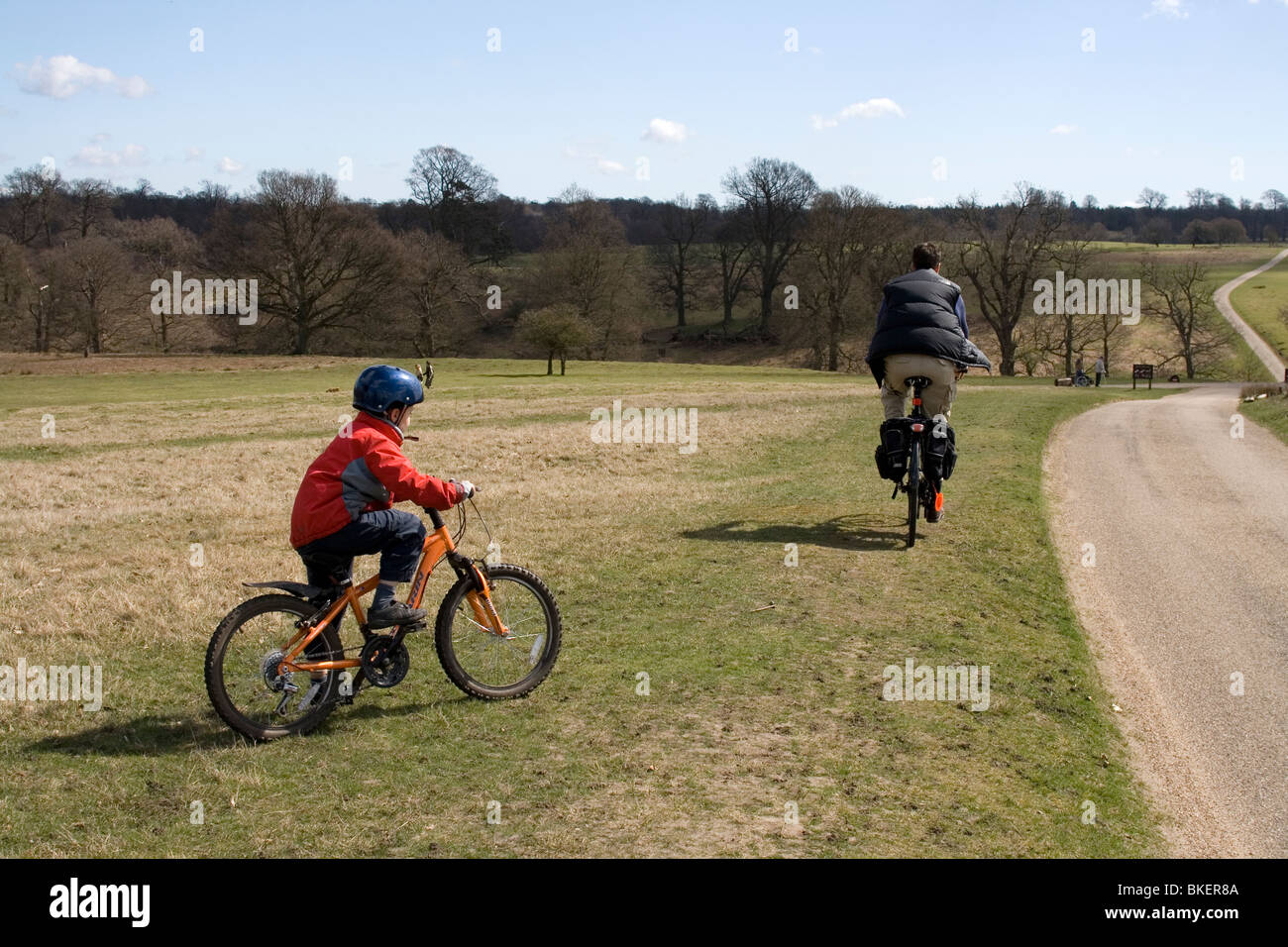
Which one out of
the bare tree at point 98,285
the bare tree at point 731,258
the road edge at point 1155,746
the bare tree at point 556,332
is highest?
the bare tree at point 731,258

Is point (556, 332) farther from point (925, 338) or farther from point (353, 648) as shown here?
point (353, 648)

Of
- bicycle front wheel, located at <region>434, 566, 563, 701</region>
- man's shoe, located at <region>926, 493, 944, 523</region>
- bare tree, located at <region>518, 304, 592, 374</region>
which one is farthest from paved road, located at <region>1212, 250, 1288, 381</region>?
bicycle front wheel, located at <region>434, 566, 563, 701</region>

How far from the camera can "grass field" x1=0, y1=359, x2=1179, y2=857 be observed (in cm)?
494

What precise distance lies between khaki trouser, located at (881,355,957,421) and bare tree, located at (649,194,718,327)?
9871 cm

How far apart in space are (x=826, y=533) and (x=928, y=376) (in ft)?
6.79

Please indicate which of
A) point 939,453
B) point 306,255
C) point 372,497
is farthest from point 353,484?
point 306,255

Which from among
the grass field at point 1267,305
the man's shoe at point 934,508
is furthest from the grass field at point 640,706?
the grass field at point 1267,305

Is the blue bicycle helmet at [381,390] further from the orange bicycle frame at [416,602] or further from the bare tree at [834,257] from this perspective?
the bare tree at [834,257]

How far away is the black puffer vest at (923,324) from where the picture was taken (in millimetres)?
10531

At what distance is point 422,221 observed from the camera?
106 metres

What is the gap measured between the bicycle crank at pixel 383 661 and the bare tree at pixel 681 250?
104 meters

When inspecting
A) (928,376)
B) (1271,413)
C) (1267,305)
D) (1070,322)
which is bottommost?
(1271,413)

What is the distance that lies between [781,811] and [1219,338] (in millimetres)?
87565

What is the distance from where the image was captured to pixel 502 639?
6.92 metres
